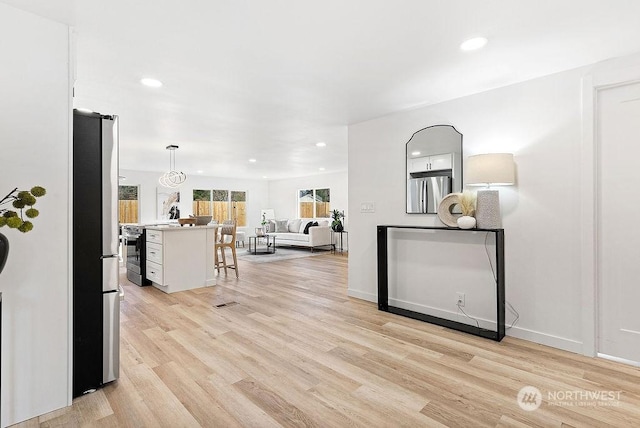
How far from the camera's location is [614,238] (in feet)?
8.02

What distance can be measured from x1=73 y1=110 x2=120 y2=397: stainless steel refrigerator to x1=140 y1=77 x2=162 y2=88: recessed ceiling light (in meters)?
0.92

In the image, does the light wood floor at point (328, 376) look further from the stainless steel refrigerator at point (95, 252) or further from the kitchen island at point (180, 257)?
the kitchen island at point (180, 257)

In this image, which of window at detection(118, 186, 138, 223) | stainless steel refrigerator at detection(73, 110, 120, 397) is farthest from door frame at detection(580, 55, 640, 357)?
window at detection(118, 186, 138, 223)

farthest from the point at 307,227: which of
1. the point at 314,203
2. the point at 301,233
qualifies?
the point at 314,203

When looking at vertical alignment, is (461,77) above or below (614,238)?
above

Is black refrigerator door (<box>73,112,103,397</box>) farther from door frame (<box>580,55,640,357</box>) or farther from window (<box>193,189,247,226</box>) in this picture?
window (<box>193,189,247,226</box>)

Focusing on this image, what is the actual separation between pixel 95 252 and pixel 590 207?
11.6 ft

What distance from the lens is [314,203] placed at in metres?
10.5

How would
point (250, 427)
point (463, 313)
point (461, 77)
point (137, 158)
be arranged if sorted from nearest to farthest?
point (250, 427), point (461, 77), point (463, 313), point (137, 158)

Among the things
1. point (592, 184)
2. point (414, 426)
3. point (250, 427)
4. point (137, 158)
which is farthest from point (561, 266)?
point (137, 158)

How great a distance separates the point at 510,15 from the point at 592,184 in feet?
4.84

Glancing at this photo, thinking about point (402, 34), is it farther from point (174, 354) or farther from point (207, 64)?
point (174, 354)

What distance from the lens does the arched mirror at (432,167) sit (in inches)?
127

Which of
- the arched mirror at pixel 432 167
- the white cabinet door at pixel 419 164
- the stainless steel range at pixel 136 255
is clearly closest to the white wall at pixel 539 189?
the arched mirror at pixel 432 167
